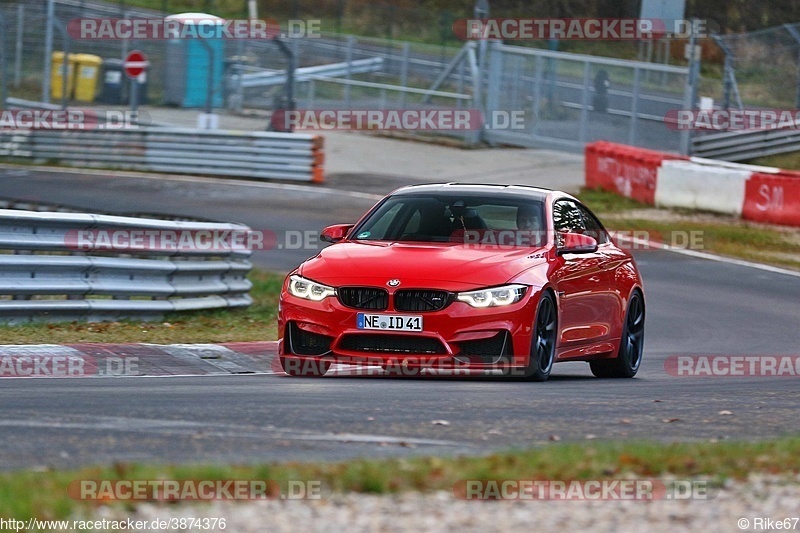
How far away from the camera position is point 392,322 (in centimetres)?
984

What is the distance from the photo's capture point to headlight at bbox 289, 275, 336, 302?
1004 cm

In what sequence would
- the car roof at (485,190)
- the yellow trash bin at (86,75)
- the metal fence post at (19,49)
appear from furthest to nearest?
the yellow trash bin at (86,75)
the metal fence post at (19,49)
the car roof at (485,190)

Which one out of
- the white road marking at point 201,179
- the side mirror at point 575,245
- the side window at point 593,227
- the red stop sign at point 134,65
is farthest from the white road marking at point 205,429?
the red stop sign at point 134,65

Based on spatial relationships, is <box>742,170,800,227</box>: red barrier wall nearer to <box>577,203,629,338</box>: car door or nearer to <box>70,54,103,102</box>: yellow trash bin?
<box>577,203,629,338</box>: car door

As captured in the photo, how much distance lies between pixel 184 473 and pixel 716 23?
52.9 meters

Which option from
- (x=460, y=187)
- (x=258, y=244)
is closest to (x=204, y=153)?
(x=258, y=244)

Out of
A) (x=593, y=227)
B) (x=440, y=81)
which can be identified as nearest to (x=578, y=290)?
(x=593, y=227)

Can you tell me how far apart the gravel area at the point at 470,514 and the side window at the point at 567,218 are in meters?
5.41

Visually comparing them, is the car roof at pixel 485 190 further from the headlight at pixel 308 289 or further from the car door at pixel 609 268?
the headlight at pixel 308 289

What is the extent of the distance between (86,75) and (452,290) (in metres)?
30.7

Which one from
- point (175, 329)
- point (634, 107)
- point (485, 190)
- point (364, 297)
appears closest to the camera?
point (364, 297)

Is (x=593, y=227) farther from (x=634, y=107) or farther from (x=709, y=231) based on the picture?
(x=634, y=107)

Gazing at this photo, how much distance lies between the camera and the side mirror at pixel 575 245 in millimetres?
10719

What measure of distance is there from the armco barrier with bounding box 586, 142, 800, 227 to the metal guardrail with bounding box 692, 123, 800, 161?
13.5 ft
